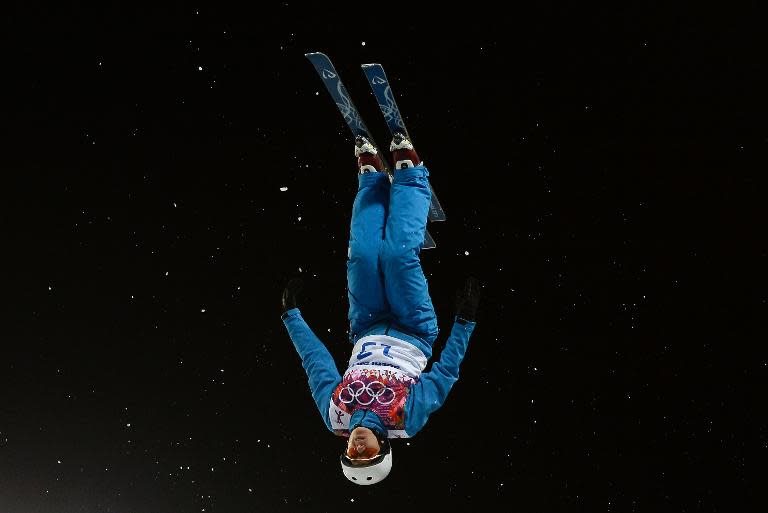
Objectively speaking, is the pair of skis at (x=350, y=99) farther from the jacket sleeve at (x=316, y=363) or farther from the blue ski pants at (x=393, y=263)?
the jacket sleeve at (x=316, y=363)

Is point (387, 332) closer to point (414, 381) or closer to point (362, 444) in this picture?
point (414, 381)

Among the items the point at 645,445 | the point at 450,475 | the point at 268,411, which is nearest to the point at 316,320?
the point at 268,411

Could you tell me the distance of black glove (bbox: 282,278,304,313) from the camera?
2846mm

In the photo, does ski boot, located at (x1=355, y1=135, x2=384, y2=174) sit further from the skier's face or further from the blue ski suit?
the skier's face

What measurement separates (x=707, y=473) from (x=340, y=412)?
7.36 ft

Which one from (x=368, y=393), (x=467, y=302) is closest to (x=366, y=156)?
(x=467, y=302)

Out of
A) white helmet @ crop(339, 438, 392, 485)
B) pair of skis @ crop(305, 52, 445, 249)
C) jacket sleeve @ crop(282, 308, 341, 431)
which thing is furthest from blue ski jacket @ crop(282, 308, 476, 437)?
pair of skis @ crop(305, 52, 445, 249)

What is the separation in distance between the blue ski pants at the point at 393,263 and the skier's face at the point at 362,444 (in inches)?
18.7

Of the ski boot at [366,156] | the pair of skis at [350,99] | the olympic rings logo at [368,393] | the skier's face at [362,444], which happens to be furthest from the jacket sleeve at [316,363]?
the pair of skis at [350,99]

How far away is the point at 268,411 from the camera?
4477 mm

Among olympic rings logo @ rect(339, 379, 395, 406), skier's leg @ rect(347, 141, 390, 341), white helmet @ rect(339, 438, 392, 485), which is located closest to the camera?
white helmet @ rect(339, 438, 392, 485)

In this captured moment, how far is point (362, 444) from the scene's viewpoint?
2396 millimetres

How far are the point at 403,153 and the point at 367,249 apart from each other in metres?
0.41

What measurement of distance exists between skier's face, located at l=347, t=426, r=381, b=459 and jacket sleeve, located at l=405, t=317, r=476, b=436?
16cm
